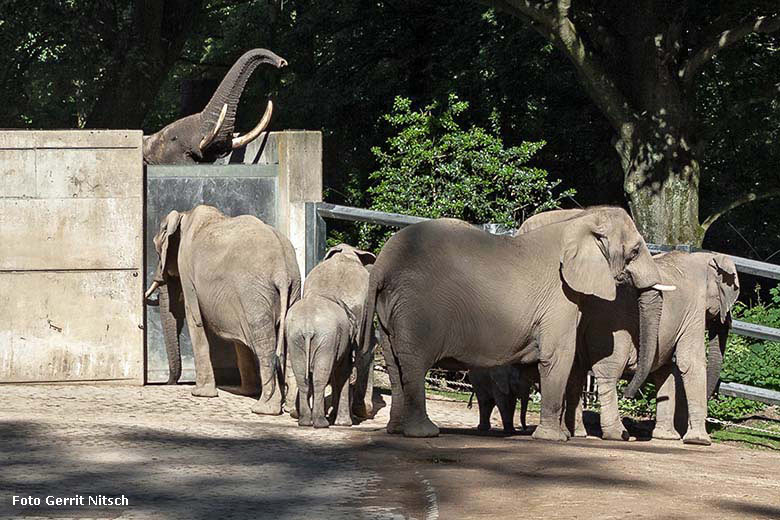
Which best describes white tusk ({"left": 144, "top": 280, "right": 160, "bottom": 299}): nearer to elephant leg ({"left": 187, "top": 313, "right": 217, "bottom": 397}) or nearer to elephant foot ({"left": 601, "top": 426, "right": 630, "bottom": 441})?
elephant leg ({"left": 187, "top": 313, "right": 217, "bottom": 397})

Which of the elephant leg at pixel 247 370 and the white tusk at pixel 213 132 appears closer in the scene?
the elephant leg at pixel 247 370

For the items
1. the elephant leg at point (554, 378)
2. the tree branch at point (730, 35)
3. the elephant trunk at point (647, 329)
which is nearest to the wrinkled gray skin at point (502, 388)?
the elephant leg at point (554, 378)

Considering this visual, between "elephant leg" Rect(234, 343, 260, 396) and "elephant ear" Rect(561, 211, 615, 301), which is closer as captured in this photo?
"elephant ear" Rect(561, 211, 615, 301)

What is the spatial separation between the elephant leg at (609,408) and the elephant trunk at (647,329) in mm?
343

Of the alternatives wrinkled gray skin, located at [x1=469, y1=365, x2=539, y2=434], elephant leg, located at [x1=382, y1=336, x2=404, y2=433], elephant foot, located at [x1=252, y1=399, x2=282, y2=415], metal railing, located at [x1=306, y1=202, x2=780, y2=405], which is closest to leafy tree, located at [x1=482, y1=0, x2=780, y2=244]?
metal railing, located at [x1=306, y1=202, x2=780, y2=405]

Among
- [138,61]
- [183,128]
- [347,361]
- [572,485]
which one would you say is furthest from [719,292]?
[138,61]

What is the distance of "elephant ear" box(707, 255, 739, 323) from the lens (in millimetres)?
11398

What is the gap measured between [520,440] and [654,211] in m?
8.77

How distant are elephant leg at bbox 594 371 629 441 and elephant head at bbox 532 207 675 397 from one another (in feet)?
0.99

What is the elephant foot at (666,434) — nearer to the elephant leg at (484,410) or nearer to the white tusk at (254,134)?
the elephant leg at (484,410)

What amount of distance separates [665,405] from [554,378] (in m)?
1.63

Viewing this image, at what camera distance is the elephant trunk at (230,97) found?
15.8 m

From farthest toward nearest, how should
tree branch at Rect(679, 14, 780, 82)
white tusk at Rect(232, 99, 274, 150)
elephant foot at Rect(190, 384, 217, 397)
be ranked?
tree branch at Rect(679, 14, 780, 82) → white tusk at Rect(232, 99, 274, 150) → elephant foot at Rect(190, 384, 217, 397)

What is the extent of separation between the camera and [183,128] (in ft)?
52.3
